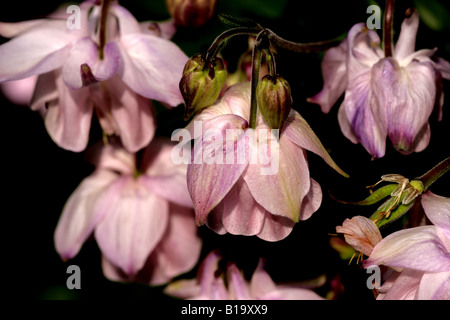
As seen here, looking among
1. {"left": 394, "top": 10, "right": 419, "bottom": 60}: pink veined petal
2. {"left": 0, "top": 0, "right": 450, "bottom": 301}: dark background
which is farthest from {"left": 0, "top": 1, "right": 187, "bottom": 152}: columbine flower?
{"left": 394, "top": 10, "right": 419, "bottom": 60}: pink veined petal

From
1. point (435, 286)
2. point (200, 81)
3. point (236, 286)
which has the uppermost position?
point (200, 81)

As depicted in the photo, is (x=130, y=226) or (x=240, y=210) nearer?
(x=240, y=210)

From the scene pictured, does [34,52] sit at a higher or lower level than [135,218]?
higher

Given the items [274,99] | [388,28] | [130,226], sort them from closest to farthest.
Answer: [274,99], [388,28], [130,226]

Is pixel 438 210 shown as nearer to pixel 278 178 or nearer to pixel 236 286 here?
pixel 278 178

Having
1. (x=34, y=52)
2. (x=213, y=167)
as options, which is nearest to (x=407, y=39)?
(x=213, y=167)

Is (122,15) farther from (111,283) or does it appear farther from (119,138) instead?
(111,283)
